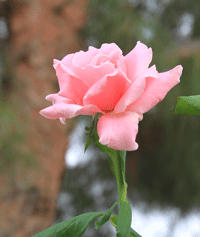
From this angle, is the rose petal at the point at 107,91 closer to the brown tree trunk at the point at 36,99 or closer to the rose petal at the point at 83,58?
the rose petal at the point at 83,58

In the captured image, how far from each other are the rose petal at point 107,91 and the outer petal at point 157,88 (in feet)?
0.05

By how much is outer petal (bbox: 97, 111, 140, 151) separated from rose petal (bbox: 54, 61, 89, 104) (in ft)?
0.09

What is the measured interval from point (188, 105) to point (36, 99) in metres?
1.27

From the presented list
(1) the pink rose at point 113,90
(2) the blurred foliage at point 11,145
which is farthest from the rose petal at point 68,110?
(2) the blurred foliage at point 11,145

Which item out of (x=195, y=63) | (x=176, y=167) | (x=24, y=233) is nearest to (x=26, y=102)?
(x=24, y=233)

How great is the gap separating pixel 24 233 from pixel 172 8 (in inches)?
56.4

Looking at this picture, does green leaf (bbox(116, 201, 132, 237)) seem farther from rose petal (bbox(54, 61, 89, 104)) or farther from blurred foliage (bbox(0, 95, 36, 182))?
blurred foliage (bbox(0, 95, 36, 182))

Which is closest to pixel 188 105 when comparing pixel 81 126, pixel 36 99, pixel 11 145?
pixel 11 145

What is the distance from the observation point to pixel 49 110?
0.19m

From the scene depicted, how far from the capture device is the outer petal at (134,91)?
0.17 metres

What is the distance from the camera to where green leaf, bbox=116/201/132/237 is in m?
0.18

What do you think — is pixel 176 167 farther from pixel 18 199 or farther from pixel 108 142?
pixel 108 142

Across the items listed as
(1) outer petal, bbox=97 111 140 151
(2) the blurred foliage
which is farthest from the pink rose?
(2) the blurred foliage

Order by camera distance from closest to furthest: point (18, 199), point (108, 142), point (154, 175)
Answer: point (108, 142) → point (18, 199) → point (154, 175)
